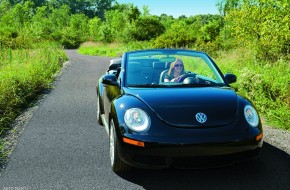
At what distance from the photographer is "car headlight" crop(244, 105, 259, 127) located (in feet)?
13.3

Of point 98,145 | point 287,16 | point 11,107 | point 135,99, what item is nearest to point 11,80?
point 11,107

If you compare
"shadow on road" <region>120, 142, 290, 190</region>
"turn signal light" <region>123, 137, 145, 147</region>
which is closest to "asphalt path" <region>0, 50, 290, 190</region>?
"shadow on road" <region>120, 142, 290, 190</region>

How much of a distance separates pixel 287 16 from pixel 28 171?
36.8ft

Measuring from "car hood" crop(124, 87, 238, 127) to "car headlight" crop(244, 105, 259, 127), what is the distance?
140 millimetres

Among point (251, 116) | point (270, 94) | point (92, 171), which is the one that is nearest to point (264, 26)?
point (270, 94)

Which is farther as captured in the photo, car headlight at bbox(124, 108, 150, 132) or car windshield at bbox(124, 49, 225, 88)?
car windshield at bbox(124, 49, 225, 88)

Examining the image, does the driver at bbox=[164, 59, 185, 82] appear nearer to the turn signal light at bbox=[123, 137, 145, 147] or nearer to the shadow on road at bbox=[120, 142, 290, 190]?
the shadow on road at bbox=[120, 142, 290, 190]

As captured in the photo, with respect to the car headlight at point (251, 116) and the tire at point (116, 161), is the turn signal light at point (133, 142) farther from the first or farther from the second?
the car headlight at point (251, 116)

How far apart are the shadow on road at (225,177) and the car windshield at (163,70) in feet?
3.62

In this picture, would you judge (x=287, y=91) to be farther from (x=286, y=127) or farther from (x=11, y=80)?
(x=11, y=80)

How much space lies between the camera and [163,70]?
5398 millimetres

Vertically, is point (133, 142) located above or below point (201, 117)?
below

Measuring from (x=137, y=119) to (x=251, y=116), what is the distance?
1274 mm

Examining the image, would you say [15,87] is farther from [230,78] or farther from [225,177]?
[225,177]
